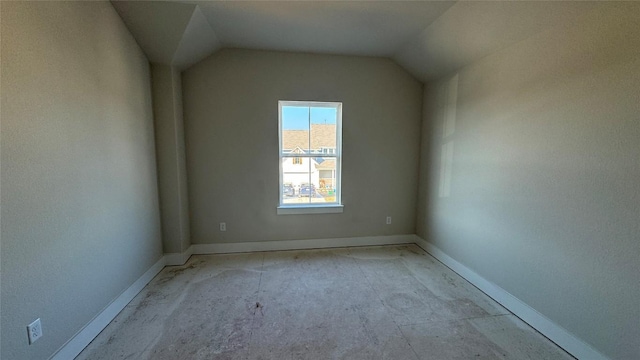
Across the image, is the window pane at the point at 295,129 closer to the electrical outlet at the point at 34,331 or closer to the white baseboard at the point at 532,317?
the white baseboard at the point at 532,317

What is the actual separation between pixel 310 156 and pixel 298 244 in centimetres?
127

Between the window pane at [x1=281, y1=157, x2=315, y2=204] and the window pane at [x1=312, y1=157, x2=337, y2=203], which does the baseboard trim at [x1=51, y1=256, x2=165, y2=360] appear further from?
the window pane at [x1=312, y1=157, x2=337, y2=203]

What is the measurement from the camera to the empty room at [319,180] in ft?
4.57

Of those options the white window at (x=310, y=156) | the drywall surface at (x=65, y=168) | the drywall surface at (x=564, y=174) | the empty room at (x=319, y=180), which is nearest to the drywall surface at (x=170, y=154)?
the empty room at (x=319, y=180)

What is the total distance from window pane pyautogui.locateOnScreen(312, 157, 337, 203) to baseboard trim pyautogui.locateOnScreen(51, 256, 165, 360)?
7.18ft

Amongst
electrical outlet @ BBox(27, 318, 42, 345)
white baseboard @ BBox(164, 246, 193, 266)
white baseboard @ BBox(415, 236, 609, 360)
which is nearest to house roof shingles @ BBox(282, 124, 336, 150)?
white baseboard @ BBox(164, 246, 193, 266)

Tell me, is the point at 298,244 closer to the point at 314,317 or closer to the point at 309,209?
the point at 309,209

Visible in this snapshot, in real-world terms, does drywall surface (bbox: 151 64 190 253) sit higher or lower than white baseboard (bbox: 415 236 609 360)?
higher

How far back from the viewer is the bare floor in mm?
1634

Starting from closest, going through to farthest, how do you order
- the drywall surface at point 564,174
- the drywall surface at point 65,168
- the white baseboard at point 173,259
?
the drywall surface at point 65,168, the drywall surface at point 564,174, the white baseboard at point 173,259

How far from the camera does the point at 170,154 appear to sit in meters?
2.75

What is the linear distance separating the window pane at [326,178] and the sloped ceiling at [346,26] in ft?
4.82

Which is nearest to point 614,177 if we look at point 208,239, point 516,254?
point 516,254

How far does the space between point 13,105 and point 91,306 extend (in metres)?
1.41
